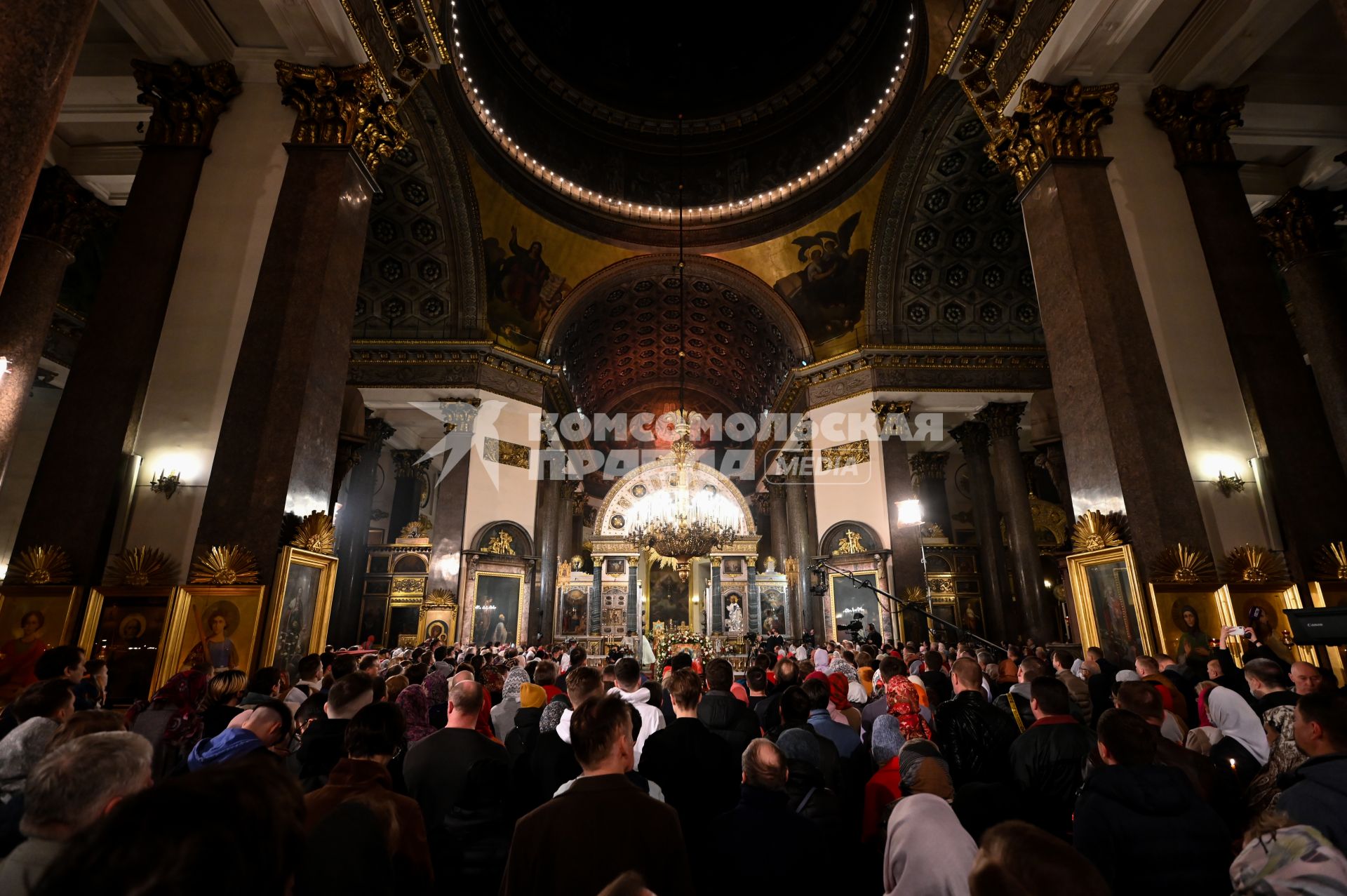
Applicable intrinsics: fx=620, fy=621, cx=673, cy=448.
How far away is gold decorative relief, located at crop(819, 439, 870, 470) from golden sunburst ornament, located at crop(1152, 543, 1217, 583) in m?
10.3

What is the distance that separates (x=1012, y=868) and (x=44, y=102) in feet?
17.3

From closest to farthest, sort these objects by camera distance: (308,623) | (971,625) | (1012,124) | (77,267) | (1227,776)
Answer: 1. (1227,776)
2. (308,623)
3. (1012,124)
4. (77,267)
5. (971,625)

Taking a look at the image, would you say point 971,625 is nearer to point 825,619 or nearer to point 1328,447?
point 825,619

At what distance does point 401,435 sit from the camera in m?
20.2

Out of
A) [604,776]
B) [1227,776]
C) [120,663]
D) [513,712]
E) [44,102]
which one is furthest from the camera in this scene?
[120,663]

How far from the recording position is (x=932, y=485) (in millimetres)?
20688

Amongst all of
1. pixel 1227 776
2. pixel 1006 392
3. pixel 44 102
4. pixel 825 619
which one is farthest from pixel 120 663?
pixel 1006 392

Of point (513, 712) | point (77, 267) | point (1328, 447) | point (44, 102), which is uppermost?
point (77, 267)

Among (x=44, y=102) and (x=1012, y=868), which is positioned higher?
(x=44, y=102)

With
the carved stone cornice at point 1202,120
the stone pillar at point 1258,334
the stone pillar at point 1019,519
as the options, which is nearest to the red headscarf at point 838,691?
the stone pillar at point 1258,334

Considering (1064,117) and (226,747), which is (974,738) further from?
(1064,117)

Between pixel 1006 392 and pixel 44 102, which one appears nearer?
pixel 44 102

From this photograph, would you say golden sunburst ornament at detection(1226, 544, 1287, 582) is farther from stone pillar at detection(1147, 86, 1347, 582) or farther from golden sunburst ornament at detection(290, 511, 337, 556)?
golden sunburst ornament at detection(290, 511, 337, 556)

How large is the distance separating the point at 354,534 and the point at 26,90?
15567 millimetres
